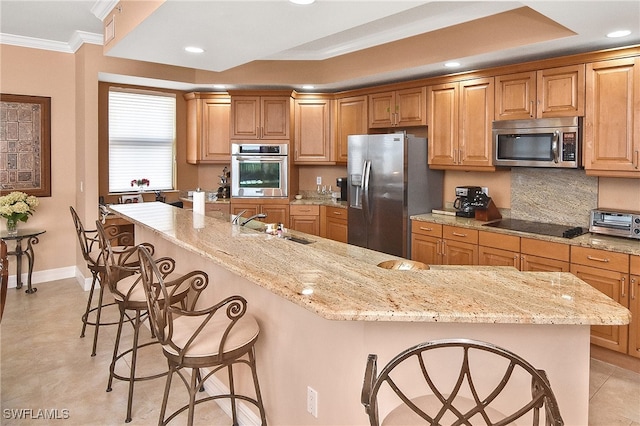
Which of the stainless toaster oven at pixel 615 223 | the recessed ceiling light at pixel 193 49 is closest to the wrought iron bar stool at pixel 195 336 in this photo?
the recessed ceiling light at pixel 193 49

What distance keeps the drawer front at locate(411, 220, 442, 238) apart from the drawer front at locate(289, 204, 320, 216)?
1574 mm

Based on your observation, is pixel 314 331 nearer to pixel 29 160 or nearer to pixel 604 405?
pixel 604 405

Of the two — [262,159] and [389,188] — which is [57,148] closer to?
[262,159]

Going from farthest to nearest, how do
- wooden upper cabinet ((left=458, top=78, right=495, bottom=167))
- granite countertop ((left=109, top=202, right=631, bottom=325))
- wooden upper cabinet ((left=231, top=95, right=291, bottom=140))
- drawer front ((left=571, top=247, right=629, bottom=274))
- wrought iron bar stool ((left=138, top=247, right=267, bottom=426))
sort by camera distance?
wooden upper cabinet ((left=231, top=95, right=291, bottom=140)) → wooden upper cabinet ((left=458, top=78, right=495, bottom=167)) → drawer front ((left=571, top=247, right=629, bottom=274)) → wrought iron bar stool ((left=138, top=247, right=267, bottom=426)) → granite countertop ((left=109, top=202, right=631, bottom=325))

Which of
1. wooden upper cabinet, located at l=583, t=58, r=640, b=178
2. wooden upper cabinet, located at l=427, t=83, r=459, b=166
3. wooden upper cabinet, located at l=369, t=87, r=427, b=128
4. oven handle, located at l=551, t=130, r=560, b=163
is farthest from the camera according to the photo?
wooden upper cabinet, located at l=369, t=87, r=427, b=128

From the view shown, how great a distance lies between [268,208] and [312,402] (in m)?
4.07

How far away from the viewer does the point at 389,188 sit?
4.69m

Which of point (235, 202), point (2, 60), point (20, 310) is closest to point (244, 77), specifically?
point (235, 202)

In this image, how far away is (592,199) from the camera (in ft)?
12.7

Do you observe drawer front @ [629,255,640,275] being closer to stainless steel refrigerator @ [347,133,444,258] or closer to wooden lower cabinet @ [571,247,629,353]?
wooden lower cabinet @ [571,247,629,353]

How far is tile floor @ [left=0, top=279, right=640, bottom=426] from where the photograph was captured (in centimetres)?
263

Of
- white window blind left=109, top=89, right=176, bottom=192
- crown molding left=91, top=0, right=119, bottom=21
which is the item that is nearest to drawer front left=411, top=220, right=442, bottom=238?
crown molding left=91, top=0, right=119, bottom=21

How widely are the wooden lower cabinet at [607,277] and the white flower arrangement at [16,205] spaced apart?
509cm

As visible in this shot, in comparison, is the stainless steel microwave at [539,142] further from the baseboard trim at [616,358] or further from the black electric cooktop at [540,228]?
the baseboard trim at [616,358]
